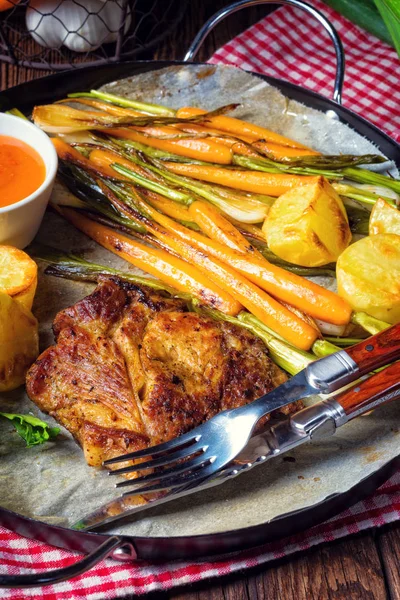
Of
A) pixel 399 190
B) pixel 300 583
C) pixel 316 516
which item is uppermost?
pixel 399 190

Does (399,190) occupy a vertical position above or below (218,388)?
above

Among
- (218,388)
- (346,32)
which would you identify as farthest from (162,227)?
(346,32)

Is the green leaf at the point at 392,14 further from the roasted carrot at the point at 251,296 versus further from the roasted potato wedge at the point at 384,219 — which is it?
the roasted carrot at the point at 251,296

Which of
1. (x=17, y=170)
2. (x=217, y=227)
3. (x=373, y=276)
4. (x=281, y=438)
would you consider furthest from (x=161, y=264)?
(x=281, y=438)

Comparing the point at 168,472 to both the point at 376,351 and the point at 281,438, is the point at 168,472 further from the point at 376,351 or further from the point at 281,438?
the point at 376,351

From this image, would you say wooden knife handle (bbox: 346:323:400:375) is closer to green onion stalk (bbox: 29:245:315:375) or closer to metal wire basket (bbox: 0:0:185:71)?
green onion stalk (bbox: 29:245:315:375)

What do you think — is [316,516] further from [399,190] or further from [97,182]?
[97,182]
